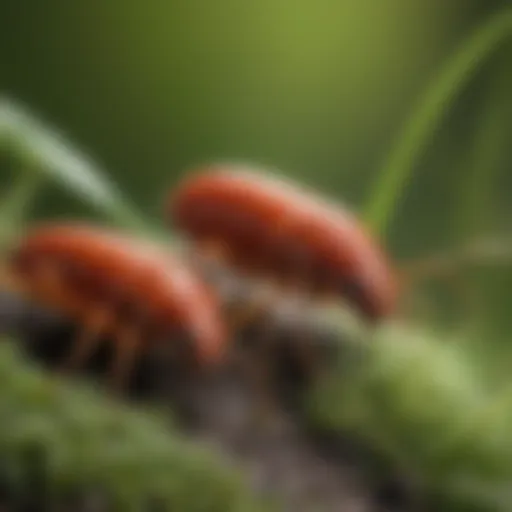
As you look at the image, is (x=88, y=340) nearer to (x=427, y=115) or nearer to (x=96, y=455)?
(x=96, y=455)

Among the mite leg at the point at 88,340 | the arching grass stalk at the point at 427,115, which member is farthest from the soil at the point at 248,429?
the arching grass stalk at the point at 427,115

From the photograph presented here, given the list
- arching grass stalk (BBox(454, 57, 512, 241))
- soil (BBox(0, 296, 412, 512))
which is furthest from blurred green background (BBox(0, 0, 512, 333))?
soil (BBox(0, 296, 412, 512))

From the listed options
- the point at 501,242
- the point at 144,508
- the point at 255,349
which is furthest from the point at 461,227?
the point at 144,508

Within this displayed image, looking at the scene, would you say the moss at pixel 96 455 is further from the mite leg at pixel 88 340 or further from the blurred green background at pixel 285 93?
the blurred green background at pixel 285 93

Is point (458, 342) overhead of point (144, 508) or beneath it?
overhead

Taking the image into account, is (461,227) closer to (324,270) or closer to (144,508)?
(324,270)

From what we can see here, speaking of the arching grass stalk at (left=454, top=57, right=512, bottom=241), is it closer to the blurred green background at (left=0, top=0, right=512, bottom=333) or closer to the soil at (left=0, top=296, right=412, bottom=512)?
the blurred green background at (left=0, top=0, right=512, bottom=333)
